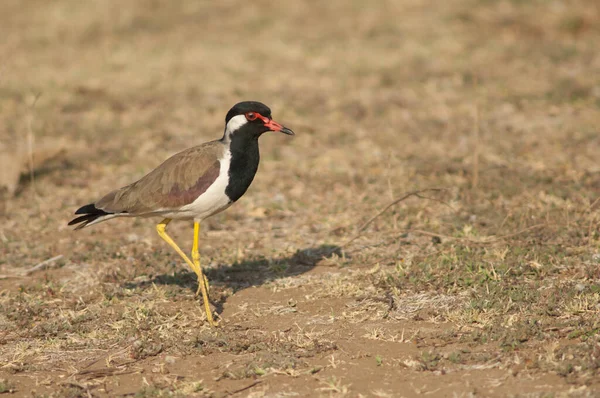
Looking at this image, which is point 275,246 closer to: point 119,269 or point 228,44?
point 119,269

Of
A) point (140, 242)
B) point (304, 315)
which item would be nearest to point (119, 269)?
point (140, 242)

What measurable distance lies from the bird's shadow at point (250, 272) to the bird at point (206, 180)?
482mm

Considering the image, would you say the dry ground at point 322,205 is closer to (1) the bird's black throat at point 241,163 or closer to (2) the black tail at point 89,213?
(2) the black tail at point 89,213

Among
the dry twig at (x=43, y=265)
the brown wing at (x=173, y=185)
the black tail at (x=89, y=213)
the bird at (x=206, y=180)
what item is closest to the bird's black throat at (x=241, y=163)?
the bird at (x=206, y=180)

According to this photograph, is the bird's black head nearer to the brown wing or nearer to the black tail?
the brown wing

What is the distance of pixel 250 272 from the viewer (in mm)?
7168

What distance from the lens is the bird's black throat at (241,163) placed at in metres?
6.16

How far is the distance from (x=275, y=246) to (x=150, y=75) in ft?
20.9

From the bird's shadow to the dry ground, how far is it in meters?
0.03

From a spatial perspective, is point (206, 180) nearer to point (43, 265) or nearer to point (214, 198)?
point (214, 198)

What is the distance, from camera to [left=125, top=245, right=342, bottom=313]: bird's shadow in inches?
274

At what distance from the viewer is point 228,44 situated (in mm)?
14781

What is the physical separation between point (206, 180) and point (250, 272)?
4.20 ft

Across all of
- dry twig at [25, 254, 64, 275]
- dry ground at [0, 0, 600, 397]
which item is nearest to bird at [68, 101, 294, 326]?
dry ground at [0, 0, 600, 397]
